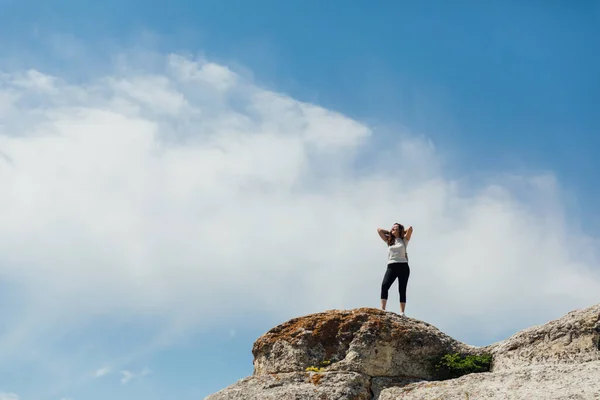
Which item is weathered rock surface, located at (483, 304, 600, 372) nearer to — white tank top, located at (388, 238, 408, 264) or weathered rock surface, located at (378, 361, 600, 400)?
weathered rock surface, located at (378, 361, 600, 400)

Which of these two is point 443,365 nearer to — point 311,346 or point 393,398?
point 393,398

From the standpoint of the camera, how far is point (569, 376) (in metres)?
12.6

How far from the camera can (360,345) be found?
1588 centimetres

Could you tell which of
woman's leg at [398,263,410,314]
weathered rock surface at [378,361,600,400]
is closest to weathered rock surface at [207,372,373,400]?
weathered rock surface at [378,361,600,400]

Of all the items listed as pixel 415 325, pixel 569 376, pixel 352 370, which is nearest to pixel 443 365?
pixel 415 325

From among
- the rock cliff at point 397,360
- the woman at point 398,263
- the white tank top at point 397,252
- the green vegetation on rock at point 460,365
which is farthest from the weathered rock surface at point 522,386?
the white tank top at point 397,252

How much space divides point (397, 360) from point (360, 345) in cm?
94

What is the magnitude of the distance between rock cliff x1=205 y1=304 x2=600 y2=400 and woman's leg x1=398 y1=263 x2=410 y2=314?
3.44 ft

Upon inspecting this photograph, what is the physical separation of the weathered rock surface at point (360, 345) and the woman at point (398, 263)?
4.47ft

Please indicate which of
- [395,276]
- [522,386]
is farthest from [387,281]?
[522,386]

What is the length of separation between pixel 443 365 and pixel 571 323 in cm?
316

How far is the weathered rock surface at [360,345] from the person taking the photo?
15789mm

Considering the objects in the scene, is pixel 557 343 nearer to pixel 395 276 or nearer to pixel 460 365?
pixel 460 365

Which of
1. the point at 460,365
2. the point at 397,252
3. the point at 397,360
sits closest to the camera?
the point at 460,365
